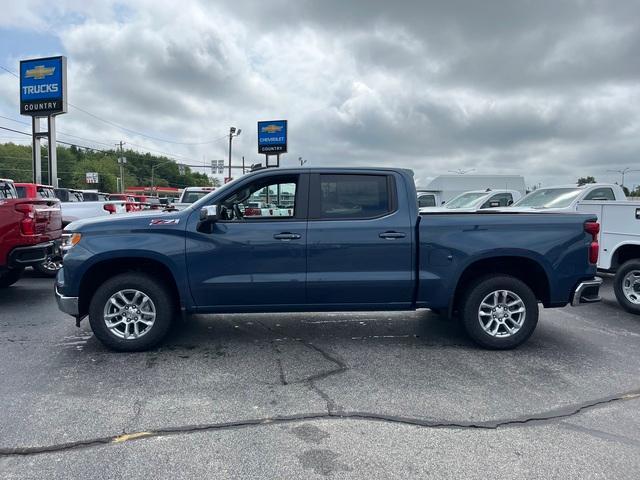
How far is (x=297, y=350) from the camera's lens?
195 inches

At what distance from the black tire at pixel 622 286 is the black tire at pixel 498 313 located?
8.80 feet

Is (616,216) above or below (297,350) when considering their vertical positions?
above

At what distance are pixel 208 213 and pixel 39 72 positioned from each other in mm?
21963

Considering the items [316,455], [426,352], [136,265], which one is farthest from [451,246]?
[136,265]

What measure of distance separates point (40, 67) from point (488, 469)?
82.4 ft

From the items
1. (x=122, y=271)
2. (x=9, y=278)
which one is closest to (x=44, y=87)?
(x=9, y=278)

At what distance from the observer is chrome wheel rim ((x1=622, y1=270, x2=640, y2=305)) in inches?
262

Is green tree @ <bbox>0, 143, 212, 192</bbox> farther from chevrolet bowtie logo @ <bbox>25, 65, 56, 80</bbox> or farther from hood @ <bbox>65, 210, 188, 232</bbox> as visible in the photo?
hood @ <bbox>65, 210, 188, 232</bbox>

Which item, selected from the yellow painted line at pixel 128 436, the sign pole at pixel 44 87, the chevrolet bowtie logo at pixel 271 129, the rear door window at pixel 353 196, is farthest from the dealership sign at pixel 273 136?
the yellow painted line at pixel 128 436

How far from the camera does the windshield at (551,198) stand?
33.2 ft

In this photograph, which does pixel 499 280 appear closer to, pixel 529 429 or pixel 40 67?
pixel 529 429

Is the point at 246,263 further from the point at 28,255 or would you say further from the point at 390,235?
the point at 28,255

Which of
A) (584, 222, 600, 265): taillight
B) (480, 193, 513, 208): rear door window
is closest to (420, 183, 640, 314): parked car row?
(584, 222, 600, 265): taillight

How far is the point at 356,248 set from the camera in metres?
4.80
